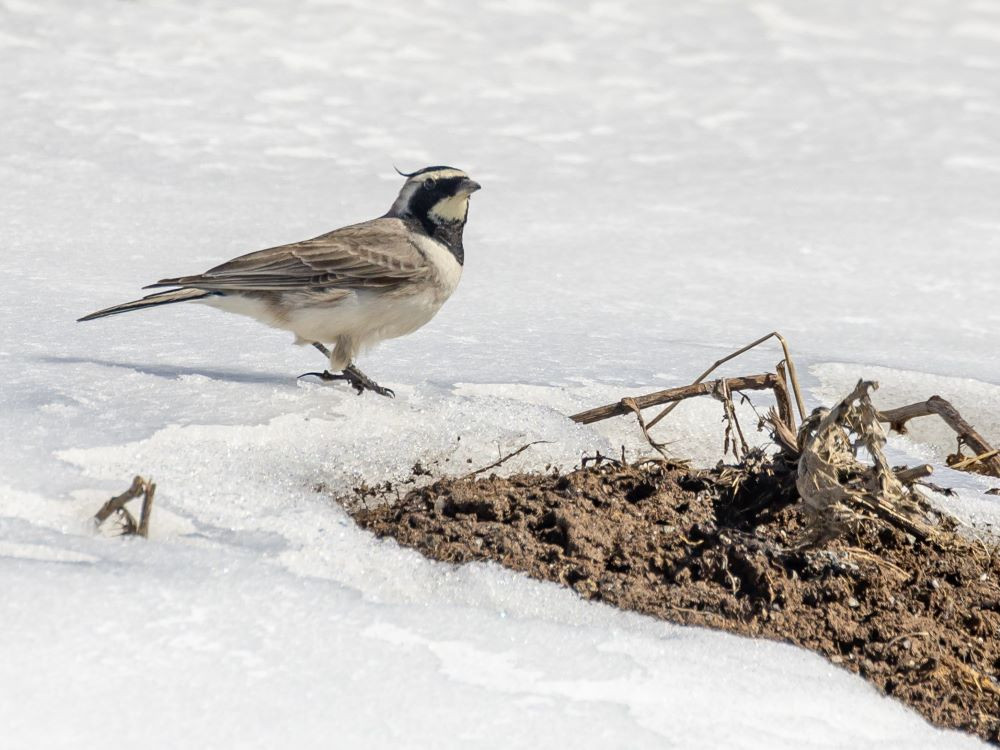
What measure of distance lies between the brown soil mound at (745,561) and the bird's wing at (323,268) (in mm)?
1398

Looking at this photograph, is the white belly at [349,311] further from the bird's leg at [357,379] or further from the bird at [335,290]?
the bird's leg at [357,379]

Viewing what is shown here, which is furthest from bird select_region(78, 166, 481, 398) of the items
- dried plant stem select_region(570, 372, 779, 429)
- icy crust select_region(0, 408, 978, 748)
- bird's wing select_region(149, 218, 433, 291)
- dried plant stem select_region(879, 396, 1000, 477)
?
dried plant stem select_region(879, 396, 1000, 477)

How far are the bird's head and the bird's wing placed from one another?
236mm

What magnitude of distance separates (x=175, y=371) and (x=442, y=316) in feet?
5.59

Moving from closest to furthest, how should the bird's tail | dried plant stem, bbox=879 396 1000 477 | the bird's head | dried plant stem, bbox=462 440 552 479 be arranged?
dried plant stem, bbox=462 440 552 479, dried plant stem, bbox=879 396 1000 477, the bird's tail, the bird's head

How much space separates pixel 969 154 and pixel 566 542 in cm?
673

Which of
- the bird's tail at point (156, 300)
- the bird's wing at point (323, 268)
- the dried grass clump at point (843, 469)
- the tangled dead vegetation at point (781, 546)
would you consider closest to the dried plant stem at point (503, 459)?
the tangled dead vegetation at point (781, 546)

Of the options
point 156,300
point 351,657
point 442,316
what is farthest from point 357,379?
point 351,657

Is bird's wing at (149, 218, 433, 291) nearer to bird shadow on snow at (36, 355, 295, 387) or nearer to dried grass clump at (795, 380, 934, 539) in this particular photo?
bird shadow on snow at (36, 355, 295, 387)

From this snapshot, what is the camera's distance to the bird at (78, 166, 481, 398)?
4445mm

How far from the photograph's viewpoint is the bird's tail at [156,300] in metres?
4.34

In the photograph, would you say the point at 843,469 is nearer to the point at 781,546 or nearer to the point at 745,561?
the point at 781,546

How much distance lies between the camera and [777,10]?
1130cm

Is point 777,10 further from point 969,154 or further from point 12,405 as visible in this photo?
point 12,405
